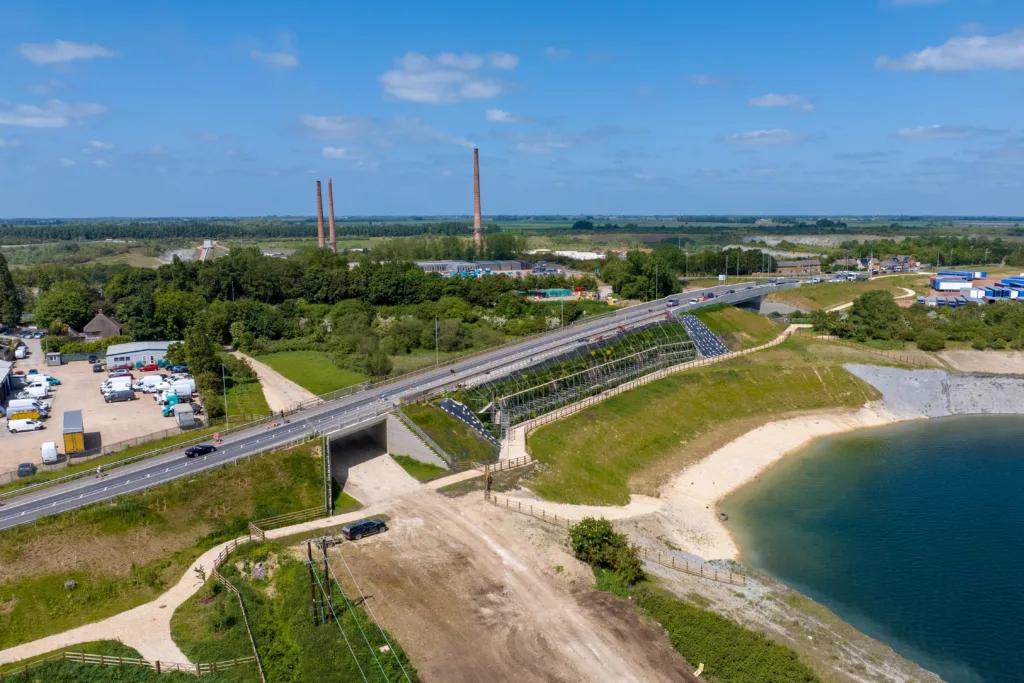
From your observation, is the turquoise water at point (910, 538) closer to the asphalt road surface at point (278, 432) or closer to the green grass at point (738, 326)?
the green grass at point (738, 326)

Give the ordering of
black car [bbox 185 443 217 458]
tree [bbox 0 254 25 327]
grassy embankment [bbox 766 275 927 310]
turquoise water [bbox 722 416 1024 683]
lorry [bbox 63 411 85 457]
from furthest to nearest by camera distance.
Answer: grassy embankment [bbox 766 275 927 310]
tree [bbox 0 254 25 327]
lorry [bbox 63 411 85 457]
black car [bbox 185 443 217 458]
turquoise water [bbox 722 416 1024 683]

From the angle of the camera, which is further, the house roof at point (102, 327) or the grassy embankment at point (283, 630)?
the house roof at point (102, 327)

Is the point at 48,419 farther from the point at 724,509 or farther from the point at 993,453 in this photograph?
the point at 993,453

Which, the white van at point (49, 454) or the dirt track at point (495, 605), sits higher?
the white van at point (49, 454)

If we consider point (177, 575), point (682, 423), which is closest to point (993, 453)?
point (682, 423)

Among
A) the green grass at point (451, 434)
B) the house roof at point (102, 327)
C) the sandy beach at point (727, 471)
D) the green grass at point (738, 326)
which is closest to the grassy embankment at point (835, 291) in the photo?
the green grass at point (738, 326)

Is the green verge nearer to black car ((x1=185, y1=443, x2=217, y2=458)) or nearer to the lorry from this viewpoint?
black car ((x1=185, y1=443, x2=217, y2=458))

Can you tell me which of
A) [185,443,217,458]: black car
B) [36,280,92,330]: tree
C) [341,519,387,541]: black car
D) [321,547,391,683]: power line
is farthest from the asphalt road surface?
[36,280,92,330]: tree
